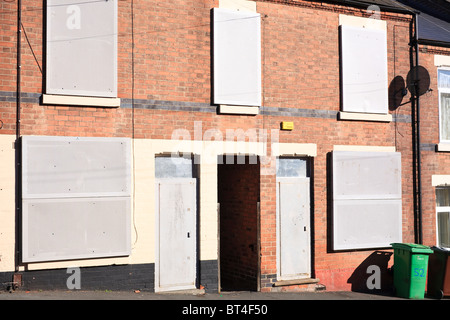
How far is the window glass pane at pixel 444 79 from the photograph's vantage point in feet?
40.2

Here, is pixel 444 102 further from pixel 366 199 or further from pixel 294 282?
pixel 294 282

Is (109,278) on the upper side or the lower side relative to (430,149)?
lower

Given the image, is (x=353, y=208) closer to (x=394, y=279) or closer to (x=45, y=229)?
(x=394, y=279)

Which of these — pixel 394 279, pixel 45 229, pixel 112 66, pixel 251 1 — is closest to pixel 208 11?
pixel 251 1

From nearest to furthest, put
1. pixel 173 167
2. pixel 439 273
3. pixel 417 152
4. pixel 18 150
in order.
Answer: pixel 18 150 < pixel 173 167 < pixel 439 273 < pixel 417 152

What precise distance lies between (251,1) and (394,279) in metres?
6.71

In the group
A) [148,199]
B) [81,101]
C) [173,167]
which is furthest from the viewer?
[173,167]

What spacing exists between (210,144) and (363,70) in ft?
13.3

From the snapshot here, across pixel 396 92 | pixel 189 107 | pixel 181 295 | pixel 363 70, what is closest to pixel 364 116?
pixel 363 70

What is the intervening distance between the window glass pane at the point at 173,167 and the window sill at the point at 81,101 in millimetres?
1347

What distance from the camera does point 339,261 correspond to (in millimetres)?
10734

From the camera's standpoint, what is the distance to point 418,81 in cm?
1131

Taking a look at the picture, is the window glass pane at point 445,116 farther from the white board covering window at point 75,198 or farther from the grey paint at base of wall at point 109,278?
Result: the white board covering window at point 75,198

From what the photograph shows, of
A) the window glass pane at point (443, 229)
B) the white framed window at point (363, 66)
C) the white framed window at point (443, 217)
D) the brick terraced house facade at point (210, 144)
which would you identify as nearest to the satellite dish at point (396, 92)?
the brick terraced house facade at point (210, 144)
